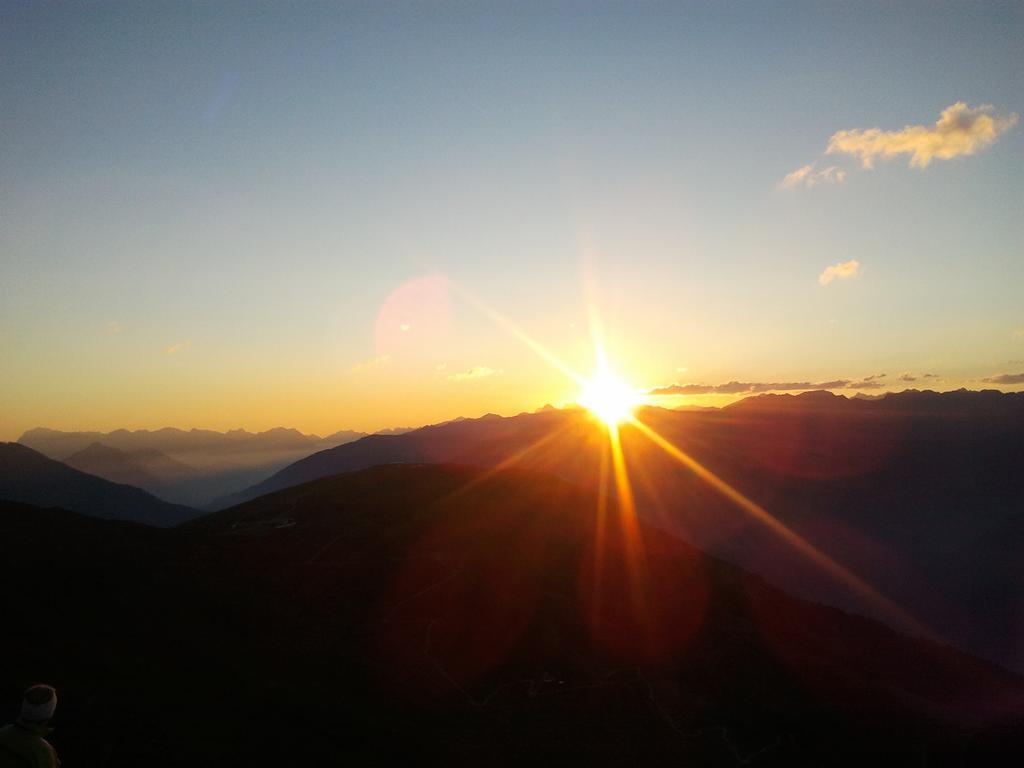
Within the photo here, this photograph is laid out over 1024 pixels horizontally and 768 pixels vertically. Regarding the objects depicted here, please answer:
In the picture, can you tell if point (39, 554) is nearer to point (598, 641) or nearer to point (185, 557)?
point (185, 557)

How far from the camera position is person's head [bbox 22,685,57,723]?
721 cm

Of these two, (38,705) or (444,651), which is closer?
(38,705)

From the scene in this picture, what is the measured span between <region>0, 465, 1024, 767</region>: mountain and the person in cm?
2040

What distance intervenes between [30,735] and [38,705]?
1.22ft

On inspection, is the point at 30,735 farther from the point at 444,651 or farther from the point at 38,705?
the point at 444,651

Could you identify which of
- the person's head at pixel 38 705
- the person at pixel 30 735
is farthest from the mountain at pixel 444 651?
the person's head at pixel 38 705

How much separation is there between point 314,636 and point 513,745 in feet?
50.2

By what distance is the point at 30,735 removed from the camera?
24.0 ft

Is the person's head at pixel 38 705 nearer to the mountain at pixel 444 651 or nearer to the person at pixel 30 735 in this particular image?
the person at pixel 30 735

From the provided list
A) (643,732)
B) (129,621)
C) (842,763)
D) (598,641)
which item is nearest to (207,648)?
(129,621)

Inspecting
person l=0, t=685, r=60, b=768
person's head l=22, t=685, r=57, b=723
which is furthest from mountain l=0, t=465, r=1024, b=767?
person's head l=22, t=685, r=57, b=723

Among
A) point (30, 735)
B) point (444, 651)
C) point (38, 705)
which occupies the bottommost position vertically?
point (444, 651)

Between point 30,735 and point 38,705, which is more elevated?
point 38,705

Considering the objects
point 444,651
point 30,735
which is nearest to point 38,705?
point 30,735
